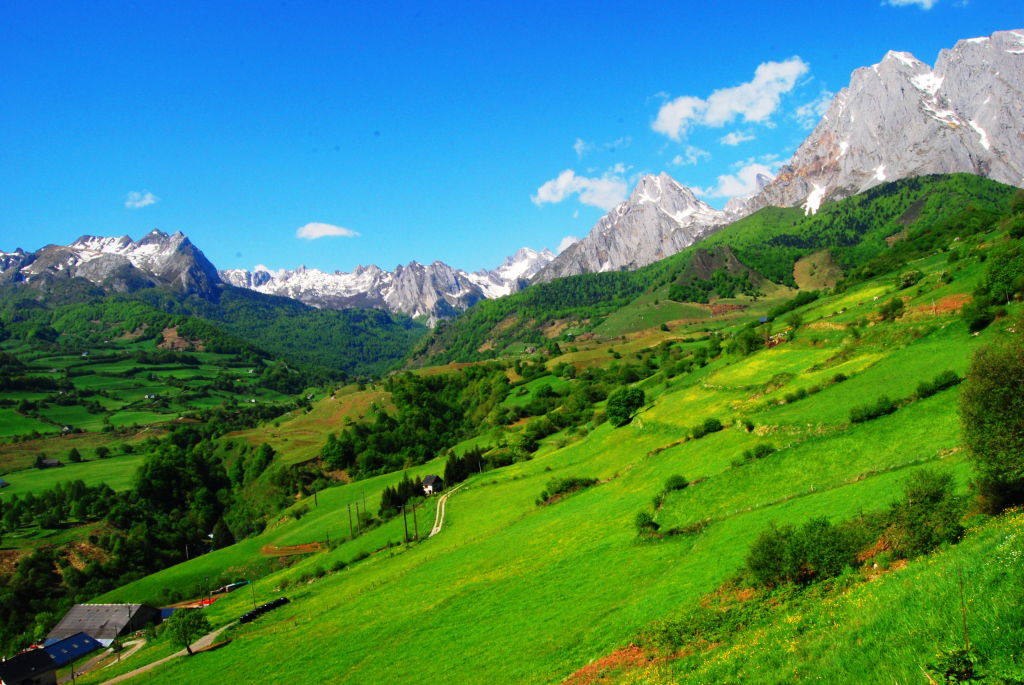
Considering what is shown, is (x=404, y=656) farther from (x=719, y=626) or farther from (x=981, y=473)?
(x=981, y=473)

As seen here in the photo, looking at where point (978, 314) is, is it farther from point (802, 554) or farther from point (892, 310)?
point (802, 554)

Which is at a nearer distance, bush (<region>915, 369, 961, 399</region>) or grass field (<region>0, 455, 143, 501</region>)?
bush (<region>915, 369, 961, 399</region>)

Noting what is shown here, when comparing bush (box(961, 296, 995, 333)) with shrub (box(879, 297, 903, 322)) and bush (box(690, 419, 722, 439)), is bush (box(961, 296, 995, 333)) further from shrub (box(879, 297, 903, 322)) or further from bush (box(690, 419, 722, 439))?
bush (box(690, 419, 722, 439))

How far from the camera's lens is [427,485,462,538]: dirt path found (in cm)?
7987

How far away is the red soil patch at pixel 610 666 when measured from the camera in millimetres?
24922

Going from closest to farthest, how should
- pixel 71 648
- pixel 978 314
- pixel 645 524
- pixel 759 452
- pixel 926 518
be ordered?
pixel 926 518, pixel 645 524, pixel 759 452, pixel 978 314, pixel 71 648

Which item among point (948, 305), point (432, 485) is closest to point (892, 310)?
point (948, 305)

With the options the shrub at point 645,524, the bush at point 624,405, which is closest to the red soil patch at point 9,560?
the bush at point 624,405

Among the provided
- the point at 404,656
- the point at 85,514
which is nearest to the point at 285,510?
the point at 85,514

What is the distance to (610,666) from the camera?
25.9 metres

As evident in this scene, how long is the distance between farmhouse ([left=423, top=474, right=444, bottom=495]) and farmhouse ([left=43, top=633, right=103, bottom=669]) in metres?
51.1

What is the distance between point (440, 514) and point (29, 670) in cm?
4788

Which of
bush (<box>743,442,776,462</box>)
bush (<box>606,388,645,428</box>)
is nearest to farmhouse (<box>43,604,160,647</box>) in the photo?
bush (<box>606,388,645,428</box>)

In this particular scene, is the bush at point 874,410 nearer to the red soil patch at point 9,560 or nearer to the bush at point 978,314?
the bush at point 978,314
